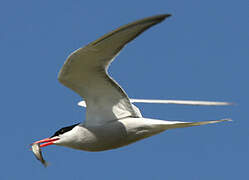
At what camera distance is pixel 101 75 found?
20.4 ft

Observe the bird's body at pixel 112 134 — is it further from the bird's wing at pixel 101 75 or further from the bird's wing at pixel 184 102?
the bird's wing at pixel 184 102

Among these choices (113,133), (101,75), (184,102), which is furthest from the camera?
(184,102)

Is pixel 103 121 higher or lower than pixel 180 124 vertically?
higher

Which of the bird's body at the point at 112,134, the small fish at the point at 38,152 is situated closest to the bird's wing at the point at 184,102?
the bird's body at the point at 112,134

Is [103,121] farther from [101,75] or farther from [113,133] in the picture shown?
[101,75]

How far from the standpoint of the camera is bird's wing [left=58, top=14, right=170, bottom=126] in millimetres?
4879

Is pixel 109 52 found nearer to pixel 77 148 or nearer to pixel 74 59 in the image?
pixel 74 59

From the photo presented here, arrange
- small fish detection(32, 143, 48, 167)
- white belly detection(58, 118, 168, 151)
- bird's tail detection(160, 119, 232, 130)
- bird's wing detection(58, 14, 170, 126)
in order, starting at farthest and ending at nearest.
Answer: white belly detection(58, 118, 168, 151), small fish detection(32, 143, 48, 167), bird's tail detection(160, 119, 232, 130), bird's wing detection(58, 14, 170, 126)

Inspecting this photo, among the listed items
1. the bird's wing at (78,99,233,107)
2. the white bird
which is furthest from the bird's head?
the bird's wing at (78,99,233,107)

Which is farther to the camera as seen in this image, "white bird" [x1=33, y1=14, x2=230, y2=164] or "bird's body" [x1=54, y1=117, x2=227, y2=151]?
"bird's body" [x1=54, y1=117, x2=227, y2=151]

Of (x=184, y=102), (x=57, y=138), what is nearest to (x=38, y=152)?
(x=57, y=138)

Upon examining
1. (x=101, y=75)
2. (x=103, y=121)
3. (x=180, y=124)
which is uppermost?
(x=101, y=75)

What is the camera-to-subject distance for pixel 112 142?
21.9ft

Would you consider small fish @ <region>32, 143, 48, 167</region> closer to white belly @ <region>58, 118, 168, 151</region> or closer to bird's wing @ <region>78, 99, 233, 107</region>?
white belly @ <region>58, 118, 168, 151</region>
